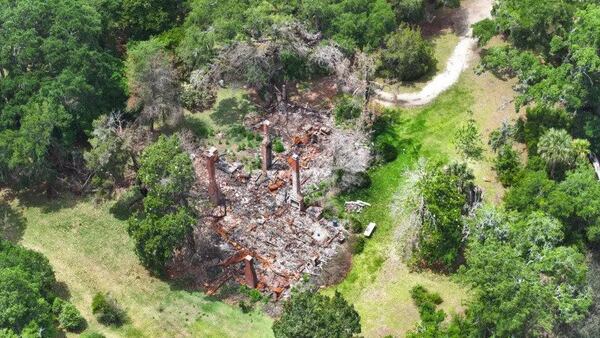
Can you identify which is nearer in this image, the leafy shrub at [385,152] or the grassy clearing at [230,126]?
the leafy shrub at [385,152]

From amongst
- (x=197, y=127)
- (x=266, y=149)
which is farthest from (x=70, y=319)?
(x=197, y=127)

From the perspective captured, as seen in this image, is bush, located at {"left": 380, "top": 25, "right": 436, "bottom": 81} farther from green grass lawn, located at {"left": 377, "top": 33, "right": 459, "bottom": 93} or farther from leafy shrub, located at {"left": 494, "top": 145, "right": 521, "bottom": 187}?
leafy shrub, located at {"left": 494, "top": 145, "right": 521, "bottom": 187}

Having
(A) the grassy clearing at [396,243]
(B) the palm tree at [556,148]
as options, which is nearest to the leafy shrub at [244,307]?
(A) the grassy clearing at [396,243]

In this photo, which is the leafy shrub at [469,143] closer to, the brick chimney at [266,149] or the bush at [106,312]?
the brick chimney at [266,149]

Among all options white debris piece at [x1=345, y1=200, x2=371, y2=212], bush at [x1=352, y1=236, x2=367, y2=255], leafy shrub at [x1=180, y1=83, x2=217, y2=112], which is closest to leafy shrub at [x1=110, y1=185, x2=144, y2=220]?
leafy shrub at [x1=180, y1=83, x2=217, y2=112]

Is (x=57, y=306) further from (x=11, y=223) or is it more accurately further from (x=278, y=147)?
(x=278, y=147)

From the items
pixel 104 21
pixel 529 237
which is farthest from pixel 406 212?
pixel 104 21
